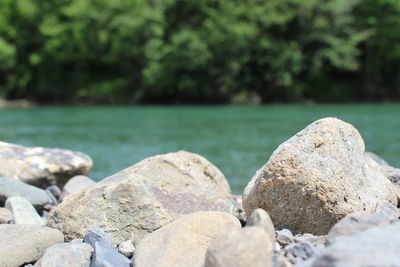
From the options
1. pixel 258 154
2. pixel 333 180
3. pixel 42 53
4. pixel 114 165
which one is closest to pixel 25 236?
pixel 333 180

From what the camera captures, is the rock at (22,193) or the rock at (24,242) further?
the rock at (22,193)

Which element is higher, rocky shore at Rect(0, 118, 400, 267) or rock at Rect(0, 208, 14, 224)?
rocky shore at Rect(0, 118, 400, 267)

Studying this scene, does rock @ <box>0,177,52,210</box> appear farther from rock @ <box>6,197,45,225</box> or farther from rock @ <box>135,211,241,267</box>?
rock @ <box>135,211,241,267</box>

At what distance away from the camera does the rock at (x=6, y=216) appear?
6434 mm

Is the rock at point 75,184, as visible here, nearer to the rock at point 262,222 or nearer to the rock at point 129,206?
the rock at point 129,206

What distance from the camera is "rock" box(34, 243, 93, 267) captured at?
194 inches

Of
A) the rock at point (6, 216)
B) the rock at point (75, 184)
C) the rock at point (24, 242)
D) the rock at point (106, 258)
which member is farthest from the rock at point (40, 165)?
the rock at point (106, 258)

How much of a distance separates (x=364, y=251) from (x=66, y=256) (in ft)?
8.28

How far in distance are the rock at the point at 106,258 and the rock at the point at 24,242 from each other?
600 mm

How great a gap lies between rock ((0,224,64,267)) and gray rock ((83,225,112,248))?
33cm

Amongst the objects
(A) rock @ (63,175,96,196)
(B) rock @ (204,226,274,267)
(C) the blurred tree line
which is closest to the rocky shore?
(B) rock @ (204,226,274,267)

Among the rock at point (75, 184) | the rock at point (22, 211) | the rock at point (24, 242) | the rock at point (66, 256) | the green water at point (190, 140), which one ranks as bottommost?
the green water at point (190, 140)

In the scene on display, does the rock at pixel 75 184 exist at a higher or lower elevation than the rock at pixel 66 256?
lower

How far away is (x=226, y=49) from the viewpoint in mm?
52531
